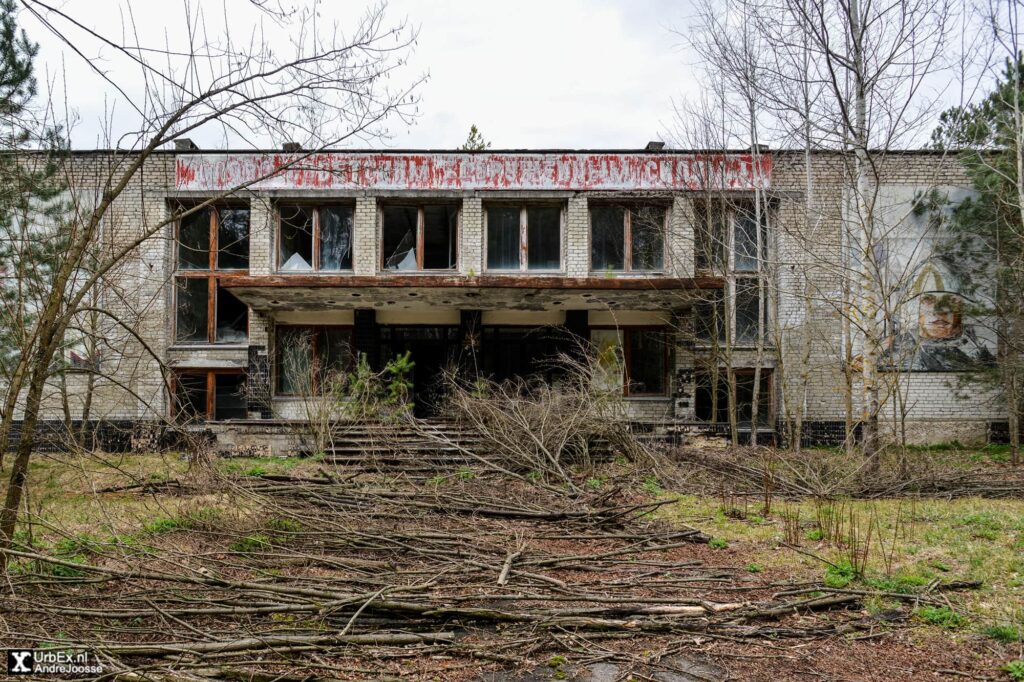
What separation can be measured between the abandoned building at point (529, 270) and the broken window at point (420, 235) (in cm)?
5

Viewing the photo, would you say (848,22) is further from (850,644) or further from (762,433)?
(850,644)

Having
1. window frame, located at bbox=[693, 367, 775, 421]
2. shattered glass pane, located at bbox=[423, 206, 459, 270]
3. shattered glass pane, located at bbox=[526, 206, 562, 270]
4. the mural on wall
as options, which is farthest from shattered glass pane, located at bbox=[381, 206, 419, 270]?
the mural on wall

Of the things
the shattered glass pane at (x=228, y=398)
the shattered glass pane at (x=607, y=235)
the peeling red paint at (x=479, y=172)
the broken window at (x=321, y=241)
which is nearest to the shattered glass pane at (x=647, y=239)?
the shattered glass pane at (x=607, y=235)

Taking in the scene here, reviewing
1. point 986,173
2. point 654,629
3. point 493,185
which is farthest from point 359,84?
point 986,173

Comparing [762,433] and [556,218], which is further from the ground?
[556,218]

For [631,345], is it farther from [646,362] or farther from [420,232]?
[420,232]

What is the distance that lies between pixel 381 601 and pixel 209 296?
14.5 meters

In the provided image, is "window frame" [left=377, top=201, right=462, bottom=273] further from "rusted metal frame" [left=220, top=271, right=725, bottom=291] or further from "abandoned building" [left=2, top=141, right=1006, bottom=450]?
"rusted metal frame" [left=220, top=271, right=725, bottom=291]

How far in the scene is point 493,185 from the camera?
55.9 ft

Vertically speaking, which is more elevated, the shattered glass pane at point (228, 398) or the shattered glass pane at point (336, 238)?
the shattered glass pane at point (336, 238)

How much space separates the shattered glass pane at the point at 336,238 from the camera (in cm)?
1719

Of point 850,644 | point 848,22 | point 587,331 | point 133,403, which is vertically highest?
point 848,22

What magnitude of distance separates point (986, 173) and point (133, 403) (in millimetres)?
20629

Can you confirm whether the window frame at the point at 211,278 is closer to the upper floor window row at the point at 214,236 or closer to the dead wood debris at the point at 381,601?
the upper floor window row at the point at 214,236
